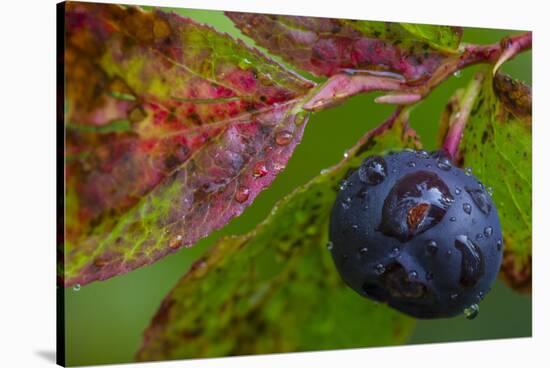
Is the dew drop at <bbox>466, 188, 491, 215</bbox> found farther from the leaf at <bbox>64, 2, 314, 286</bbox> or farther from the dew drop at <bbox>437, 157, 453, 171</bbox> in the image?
the leaf at <bbox>64, 2, 314, 286</bbox>

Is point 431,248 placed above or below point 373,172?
below

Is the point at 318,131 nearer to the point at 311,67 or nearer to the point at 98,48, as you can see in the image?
the point at 311,67

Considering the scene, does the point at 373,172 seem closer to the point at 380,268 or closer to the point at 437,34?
the point at 380,268

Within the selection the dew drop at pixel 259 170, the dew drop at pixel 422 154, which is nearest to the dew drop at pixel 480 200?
the dew drop at pixel 422 154

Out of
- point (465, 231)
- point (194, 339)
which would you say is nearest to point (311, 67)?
point (465, 231)

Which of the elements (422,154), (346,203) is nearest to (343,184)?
(346,203)

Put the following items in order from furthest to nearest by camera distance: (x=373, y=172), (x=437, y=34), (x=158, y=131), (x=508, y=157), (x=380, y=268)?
(x=508, y=157), (x=437, y=34), (x=158, y=131), (x=373, y=172), (x=380, y=268)

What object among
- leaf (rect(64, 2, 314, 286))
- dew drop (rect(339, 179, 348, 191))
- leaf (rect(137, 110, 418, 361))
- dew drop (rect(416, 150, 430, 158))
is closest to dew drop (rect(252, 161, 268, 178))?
leaf (rect(64, 2, 314, 286))
